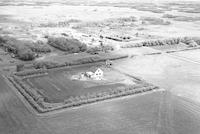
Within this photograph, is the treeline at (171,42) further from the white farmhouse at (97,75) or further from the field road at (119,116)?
the field road at (119,116)

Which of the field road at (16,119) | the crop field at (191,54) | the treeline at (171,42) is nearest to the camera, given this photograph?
the field road at (16,119)

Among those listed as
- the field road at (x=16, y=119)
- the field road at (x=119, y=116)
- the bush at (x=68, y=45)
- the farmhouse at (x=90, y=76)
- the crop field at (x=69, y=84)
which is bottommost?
the field road at (x=119, y=116)

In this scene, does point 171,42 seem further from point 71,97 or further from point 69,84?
point 71,97

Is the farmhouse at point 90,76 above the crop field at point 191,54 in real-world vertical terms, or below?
above

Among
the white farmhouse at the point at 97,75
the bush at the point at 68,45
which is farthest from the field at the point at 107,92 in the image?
the white farmhouse at the point at 97,75

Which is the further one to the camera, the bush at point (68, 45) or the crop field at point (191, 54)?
the bush at point (68, 45)

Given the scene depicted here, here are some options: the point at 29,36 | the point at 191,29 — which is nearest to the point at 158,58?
the point at 29,36

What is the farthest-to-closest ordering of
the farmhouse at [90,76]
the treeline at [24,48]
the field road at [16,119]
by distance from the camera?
the treeline at [24,48] < the farmhouse at [90,76] < the field road at [16,119]
